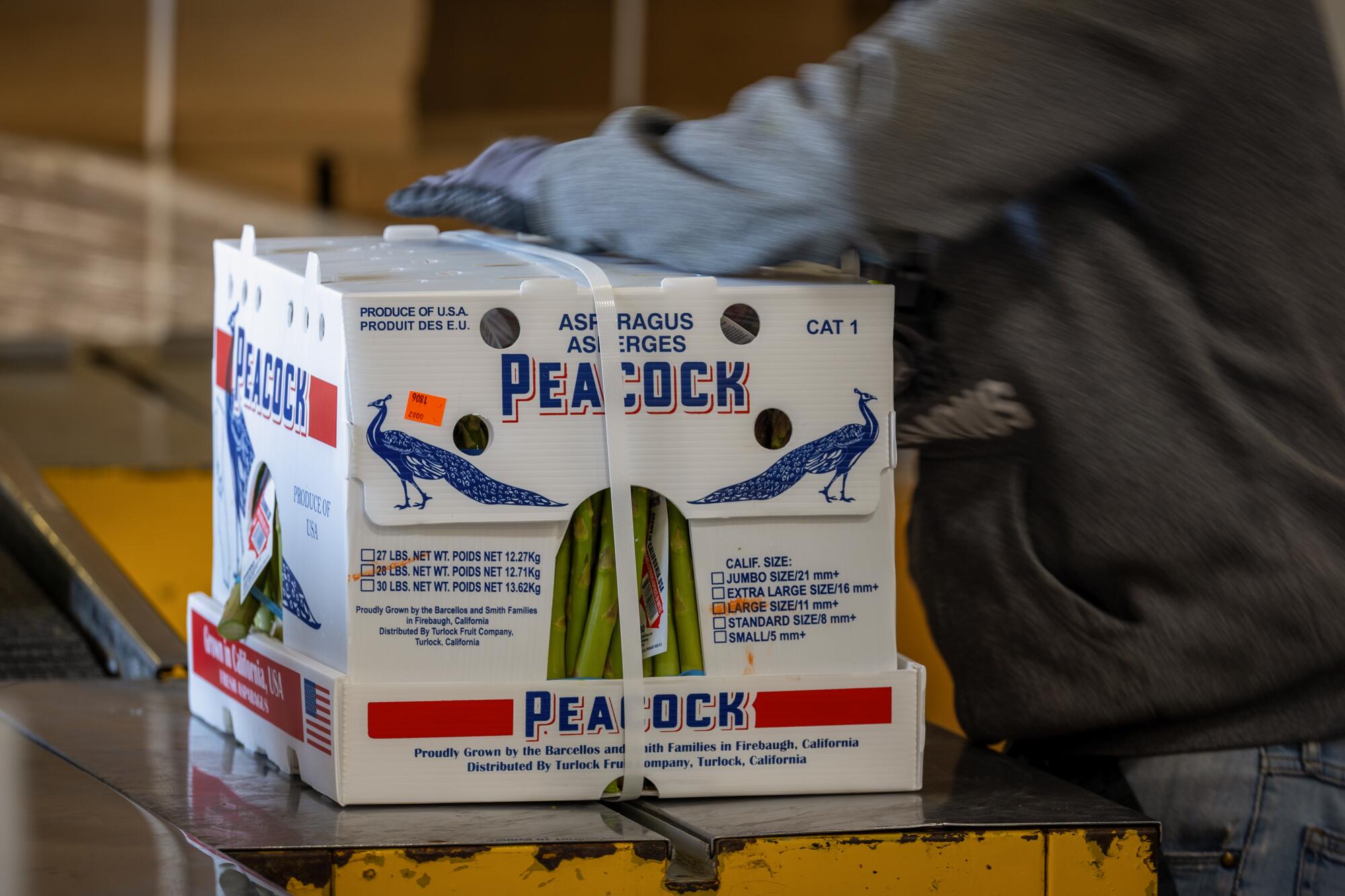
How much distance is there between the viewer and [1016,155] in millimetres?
1126

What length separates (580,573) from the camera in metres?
1.17

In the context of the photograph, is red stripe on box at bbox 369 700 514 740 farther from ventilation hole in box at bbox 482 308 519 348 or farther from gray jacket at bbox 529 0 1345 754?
gray jacket at bbox 529 0 1345 754

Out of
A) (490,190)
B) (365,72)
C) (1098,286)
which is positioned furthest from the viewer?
(365,72)

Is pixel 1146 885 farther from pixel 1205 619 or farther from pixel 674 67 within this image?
pixel 674 67

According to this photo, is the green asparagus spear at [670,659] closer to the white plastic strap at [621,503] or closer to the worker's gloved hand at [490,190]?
the white plastic strap at [621,503]

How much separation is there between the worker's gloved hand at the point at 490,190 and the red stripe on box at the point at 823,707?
45cm

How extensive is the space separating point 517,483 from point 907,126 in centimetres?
36

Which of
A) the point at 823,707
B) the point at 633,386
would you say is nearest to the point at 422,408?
the point at 633,386

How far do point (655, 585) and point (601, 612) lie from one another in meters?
0.04

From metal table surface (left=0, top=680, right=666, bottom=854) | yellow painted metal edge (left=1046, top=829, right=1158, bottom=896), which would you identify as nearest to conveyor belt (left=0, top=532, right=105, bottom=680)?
Result: metal table surface (left=0, top=680, right=666, bottom=854)

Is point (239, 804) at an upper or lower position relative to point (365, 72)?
lower

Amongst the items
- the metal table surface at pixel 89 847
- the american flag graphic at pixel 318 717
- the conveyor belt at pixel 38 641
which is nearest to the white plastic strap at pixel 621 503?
the american flag graphic at pixel 318 717

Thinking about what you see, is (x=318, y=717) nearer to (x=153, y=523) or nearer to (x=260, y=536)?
(x=260, y=536)

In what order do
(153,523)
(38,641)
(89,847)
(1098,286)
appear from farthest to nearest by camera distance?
(153,523) < (38,641) < (1098,286) < (89,847)
